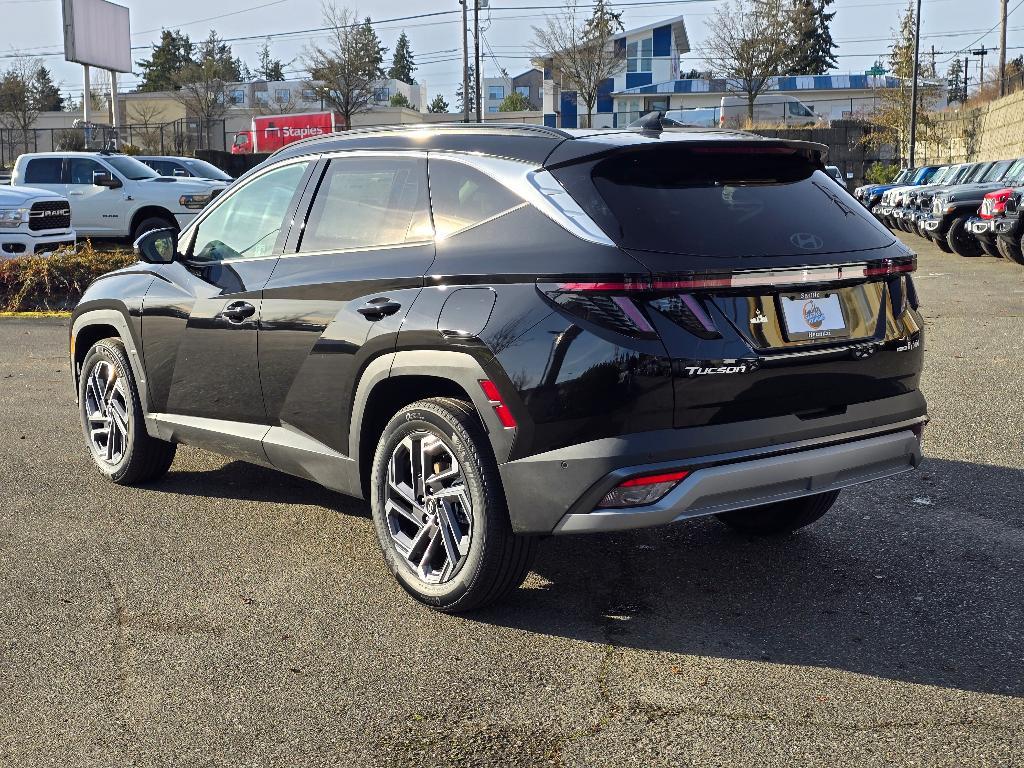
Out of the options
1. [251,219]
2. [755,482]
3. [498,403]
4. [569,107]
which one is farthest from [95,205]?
[569,107]

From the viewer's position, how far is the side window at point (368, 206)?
4.75 meters

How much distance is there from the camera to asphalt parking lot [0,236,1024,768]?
3.47 meters

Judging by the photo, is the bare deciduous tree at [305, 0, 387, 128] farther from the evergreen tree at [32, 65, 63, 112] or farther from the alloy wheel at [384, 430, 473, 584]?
the alloy wheel at [384, 430, 473, 584]

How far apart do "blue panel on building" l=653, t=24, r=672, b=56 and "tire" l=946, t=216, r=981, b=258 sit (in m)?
62.5

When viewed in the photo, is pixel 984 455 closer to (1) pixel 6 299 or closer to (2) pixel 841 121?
(1) pixel 6 299

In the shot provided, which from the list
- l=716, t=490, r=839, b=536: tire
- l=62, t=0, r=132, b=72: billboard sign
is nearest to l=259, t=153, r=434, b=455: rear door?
l=716, t=490, r=839, b=536: tire

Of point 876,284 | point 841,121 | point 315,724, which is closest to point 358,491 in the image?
point 315,724

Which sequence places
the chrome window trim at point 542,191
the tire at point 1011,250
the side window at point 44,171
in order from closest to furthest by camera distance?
the chrome window trim at point 542,191 < the tire at point 1011,250 < the side window at point 44,171

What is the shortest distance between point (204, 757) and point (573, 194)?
2144 mm

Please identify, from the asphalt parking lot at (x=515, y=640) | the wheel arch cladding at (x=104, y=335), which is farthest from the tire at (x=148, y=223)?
the asphalt parking lot at (x=515, y=640)

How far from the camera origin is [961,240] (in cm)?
2188

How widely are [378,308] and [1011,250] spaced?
16707mm

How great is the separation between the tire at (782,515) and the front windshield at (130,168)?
1893cm

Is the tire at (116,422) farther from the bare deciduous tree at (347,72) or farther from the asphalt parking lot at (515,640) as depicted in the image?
the bare deciduous tree at (347,72)
